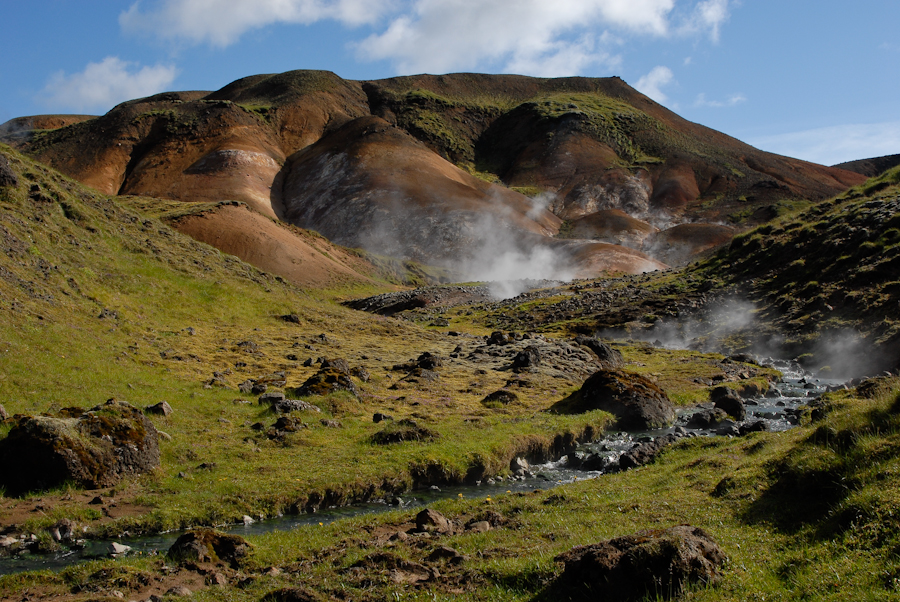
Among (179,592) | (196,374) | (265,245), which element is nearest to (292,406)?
(196,374)

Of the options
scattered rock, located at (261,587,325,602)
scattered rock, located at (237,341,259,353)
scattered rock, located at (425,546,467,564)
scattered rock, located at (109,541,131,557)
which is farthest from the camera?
scattered rock, located at (237,341,259,353)

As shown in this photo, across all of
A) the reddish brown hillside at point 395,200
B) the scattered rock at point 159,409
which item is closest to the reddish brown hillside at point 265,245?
the reddish brown hillside at point 395,200

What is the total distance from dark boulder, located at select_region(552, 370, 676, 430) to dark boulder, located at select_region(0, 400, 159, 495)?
17224 millimetres

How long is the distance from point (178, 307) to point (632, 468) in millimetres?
28571

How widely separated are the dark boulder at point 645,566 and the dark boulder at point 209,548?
21.2 feet

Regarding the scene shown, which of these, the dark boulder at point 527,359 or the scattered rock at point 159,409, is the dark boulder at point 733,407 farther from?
the scattered rock at point 159,409

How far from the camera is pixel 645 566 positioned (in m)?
7.75

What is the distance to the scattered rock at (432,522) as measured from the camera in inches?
494

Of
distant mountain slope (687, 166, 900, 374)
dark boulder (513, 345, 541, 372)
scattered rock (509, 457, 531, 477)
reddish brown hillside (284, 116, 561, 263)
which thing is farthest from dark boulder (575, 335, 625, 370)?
reddish brown hillside (284, 116, 561, 263)

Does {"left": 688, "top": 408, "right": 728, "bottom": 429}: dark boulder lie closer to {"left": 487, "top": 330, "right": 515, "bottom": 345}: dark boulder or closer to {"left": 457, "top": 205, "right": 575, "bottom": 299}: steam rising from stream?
{"left": 487, "top": 330, "right": 515, "bottom": 345}: dark boulder

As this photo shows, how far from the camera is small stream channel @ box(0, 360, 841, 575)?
1229 cm

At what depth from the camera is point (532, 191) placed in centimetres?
17375

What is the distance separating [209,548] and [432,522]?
4392 mm

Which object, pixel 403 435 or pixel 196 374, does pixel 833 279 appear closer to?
pixel 403 435
